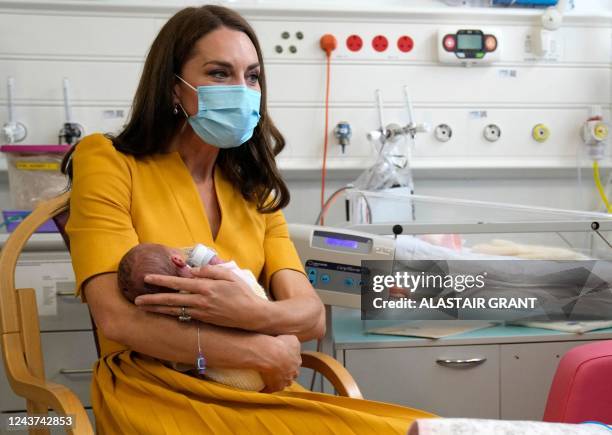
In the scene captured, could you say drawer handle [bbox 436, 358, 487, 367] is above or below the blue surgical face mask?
below

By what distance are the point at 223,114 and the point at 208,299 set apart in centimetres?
45

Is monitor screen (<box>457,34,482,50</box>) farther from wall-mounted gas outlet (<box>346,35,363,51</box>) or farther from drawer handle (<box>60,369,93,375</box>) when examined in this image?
drawer handle (<box>60,369,93,375</box>)

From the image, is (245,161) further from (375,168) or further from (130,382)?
(375,168)

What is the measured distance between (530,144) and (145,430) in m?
2.14

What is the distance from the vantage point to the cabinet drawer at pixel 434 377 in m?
1.73

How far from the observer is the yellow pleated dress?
45.9 inches

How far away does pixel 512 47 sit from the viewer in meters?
2.71

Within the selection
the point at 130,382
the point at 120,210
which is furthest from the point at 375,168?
the point at 130,382

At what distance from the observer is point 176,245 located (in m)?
1.38

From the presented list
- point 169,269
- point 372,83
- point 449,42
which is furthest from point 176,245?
point 449,42

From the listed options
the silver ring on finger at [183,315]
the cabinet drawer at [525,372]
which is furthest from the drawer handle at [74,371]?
the cabinet drawer at [525,372]

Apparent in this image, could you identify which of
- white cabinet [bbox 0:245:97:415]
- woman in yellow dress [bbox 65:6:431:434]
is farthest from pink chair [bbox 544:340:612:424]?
white cabinet [bbox 0:245:97:415]

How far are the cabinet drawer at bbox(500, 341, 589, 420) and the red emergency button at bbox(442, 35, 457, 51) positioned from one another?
4.48 ft

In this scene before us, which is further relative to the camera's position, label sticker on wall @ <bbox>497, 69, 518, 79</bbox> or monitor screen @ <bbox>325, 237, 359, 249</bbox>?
label sticker on wall @ <bbox>497, 69, 518, 79</bbox>
